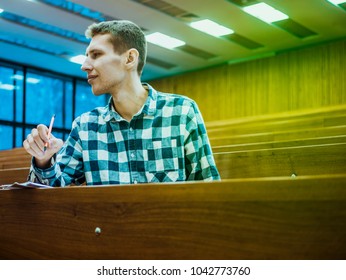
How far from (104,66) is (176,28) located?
1844 millimetres

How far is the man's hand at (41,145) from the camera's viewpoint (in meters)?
0.40


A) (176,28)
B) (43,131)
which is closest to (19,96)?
(176,28)

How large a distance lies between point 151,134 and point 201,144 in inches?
2.2

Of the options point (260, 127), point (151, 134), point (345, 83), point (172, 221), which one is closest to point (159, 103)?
point (151, 134)

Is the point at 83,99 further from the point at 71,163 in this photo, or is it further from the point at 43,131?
the point at 43,131

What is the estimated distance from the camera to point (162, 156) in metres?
0.49

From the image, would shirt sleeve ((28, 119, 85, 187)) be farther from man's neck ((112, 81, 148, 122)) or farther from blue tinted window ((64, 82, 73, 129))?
blue tinted window ((64, 82, 73, 129))

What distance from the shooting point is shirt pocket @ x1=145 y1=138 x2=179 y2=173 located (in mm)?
493

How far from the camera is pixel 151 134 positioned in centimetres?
50

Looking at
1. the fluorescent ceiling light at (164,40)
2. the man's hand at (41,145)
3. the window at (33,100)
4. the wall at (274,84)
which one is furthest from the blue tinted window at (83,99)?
the man's hand at (41,145)

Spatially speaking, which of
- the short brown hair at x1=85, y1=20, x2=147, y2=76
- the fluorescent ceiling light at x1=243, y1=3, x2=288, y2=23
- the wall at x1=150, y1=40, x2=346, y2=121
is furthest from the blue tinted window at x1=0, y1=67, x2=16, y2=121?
the short brown hair at x1=85, y1=20, x2=147, y2=76

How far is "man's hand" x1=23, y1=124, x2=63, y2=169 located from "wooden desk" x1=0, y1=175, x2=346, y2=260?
0.22 ft

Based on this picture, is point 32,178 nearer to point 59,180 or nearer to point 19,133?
point 59,180

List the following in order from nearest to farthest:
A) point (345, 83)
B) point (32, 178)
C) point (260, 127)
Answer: point (32, 178), point (260, 127), point (345, 83)
